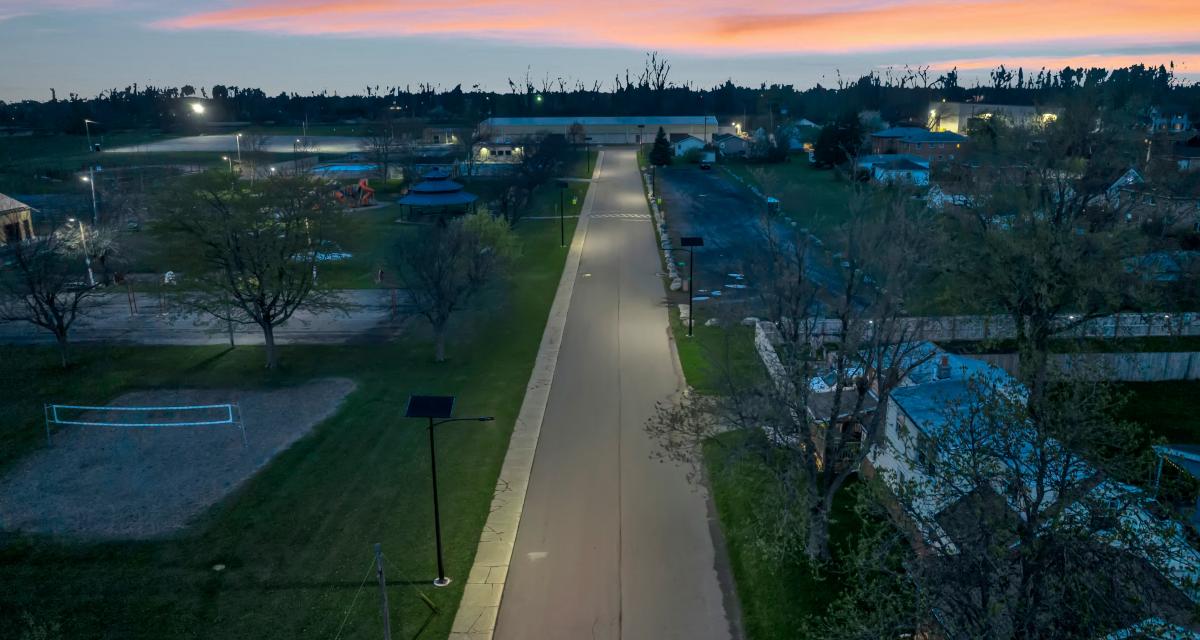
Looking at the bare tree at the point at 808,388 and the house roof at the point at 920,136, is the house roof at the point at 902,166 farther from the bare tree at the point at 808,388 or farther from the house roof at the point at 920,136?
the bare tree at the point at 808,388

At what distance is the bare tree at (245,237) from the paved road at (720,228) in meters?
16.9

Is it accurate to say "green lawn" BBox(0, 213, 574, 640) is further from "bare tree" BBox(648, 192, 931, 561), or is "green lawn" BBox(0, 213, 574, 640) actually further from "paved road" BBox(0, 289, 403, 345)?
"bare tree" BBox(648, 192, 931, 561)

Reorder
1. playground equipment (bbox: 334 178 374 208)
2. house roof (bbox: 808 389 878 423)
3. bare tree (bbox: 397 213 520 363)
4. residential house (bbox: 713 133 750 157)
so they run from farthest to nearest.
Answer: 1. residential house (bbox: 713 133 750 157)
2. playground equipment (bbox: 334 178 374 208)
3. bare tree (bbox: 397 213 520 363)
4. house roof (bbox: 808 389 878 423)

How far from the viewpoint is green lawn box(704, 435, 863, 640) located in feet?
48.7

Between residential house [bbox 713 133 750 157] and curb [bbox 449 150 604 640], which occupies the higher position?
residential house [bbox 713 133 750 157]

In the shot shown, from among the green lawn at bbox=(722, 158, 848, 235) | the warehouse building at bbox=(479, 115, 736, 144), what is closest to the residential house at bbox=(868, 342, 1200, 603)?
the green lawn at bbox=(722, 158, 848, 235)

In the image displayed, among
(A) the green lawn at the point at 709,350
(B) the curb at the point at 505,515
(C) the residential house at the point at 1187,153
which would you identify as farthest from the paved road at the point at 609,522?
(C) the residential house at the point at 1187,153

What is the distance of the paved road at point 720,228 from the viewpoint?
3850 cm

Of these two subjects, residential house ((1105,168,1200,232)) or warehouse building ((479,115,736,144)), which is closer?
residential house ((1105,168,1200,232))

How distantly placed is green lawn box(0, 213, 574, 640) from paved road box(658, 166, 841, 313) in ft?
35.8

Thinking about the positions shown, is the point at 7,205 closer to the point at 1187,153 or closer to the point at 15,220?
the point at 15,220

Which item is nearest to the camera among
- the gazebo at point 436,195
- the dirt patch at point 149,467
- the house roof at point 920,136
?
the dirt patch at point 149,467

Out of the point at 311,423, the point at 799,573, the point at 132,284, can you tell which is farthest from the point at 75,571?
the point at 132,284

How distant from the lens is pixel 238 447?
22.5 m
